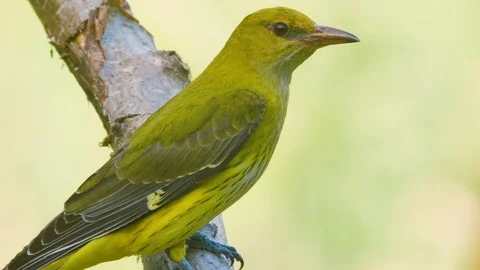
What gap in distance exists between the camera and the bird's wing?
4473 mm

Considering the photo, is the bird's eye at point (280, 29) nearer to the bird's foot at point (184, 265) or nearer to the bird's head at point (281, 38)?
the bird's head at point (281, 38)

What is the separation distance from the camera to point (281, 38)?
481 centimetres

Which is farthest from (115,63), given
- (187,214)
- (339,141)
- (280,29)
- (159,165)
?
(339,141)

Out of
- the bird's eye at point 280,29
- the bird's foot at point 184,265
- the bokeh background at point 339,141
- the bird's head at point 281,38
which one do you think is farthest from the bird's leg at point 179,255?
the bokeh background at point 339,141

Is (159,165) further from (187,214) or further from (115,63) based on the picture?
(115,63)

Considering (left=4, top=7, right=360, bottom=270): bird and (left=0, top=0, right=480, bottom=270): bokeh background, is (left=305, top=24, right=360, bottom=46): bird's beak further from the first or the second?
(left=0, top=0, right=480, bottom=270): bokeh background

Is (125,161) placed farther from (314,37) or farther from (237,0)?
(237,0)

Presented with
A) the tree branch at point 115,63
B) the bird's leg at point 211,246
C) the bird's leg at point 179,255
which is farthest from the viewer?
the tree branch at point 115,63

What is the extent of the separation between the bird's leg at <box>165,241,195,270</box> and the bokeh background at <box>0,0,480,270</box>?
170cm

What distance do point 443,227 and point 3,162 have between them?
2.87 meters

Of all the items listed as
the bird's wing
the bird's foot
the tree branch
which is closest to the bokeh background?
the tree branch

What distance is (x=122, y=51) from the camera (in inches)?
210

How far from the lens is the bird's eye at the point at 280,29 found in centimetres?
481

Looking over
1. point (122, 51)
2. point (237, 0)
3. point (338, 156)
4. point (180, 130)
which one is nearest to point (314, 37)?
point (180, 130)
